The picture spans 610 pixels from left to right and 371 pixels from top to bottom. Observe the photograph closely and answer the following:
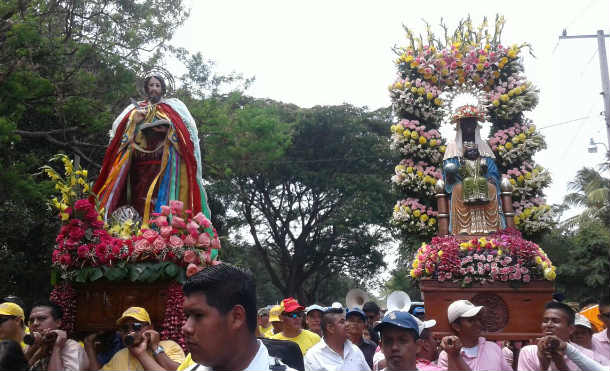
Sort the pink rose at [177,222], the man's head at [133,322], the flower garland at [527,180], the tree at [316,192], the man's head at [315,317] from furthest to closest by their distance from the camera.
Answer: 1. the tree at [316,192]
2. the flower garland at [527,180]
3. the man's head at [315,317]
4. the pink rose at [177,222]
5. the man's head at [133,322]

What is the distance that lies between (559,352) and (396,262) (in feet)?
92.2

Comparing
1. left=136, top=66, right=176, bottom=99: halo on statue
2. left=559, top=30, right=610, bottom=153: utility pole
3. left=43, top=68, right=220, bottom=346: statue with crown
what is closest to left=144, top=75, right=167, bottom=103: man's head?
left=136, top=66, right=176, bottom=99: halo on statue

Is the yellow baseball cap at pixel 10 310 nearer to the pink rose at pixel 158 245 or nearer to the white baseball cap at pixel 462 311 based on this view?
the pink rose at pixel 158 245

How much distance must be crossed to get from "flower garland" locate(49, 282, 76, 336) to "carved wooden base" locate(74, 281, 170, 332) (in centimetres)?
6

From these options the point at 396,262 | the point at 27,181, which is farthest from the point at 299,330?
the point at 396,262

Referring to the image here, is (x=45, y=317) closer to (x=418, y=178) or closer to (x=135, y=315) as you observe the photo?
(x=135, y=315)

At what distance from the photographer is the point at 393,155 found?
28.9 meters

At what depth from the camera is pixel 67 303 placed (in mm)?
6250

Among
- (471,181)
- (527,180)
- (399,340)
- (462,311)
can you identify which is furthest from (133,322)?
(527,180)

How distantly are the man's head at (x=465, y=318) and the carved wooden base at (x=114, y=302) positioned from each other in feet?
9.40

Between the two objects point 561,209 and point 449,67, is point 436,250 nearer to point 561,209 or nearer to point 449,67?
point 449,67

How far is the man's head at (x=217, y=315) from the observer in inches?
107

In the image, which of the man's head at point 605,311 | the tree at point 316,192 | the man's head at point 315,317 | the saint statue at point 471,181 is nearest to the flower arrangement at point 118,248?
the man's head at point 315,317

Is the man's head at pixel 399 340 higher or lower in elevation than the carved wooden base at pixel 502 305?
lower
